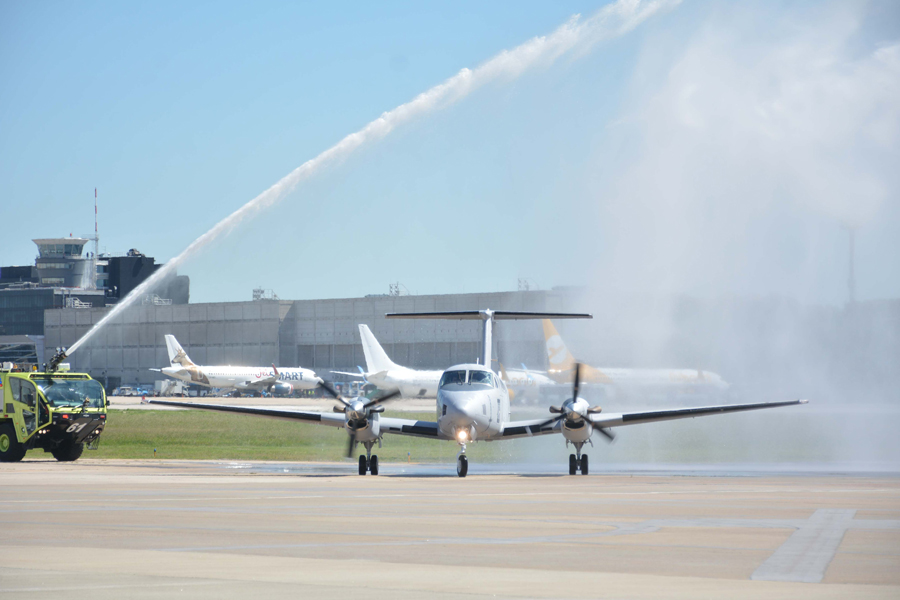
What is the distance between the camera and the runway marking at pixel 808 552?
30.4ft

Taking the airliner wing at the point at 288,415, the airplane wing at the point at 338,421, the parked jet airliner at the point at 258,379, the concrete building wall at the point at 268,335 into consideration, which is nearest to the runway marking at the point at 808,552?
the airplane wing at the point at 338,421

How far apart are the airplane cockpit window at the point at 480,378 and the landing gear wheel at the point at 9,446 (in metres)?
16.4

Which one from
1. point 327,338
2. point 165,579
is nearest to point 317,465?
point 165,579

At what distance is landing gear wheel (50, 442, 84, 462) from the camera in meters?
37.5

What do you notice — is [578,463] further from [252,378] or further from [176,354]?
[252,378]

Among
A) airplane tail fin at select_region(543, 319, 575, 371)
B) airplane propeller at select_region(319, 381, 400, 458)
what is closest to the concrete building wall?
airplane tail fin at select_region(543, 319, 575, 371)

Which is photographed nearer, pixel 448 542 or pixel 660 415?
pixel 448 542

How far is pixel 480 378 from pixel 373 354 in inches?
2457

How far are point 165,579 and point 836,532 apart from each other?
8626 mm

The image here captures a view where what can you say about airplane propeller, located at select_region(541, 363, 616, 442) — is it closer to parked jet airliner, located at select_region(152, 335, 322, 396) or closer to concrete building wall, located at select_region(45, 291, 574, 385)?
concrete building wall, located at select_region(45, 291, 574, 385)

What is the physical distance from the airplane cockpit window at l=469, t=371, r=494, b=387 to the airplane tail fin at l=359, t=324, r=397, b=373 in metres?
56.8

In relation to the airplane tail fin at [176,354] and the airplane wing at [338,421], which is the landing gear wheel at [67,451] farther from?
the airplane tail fin at [176,354]

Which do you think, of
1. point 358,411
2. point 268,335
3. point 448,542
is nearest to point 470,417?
point 358,411

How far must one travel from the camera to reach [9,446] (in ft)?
120
